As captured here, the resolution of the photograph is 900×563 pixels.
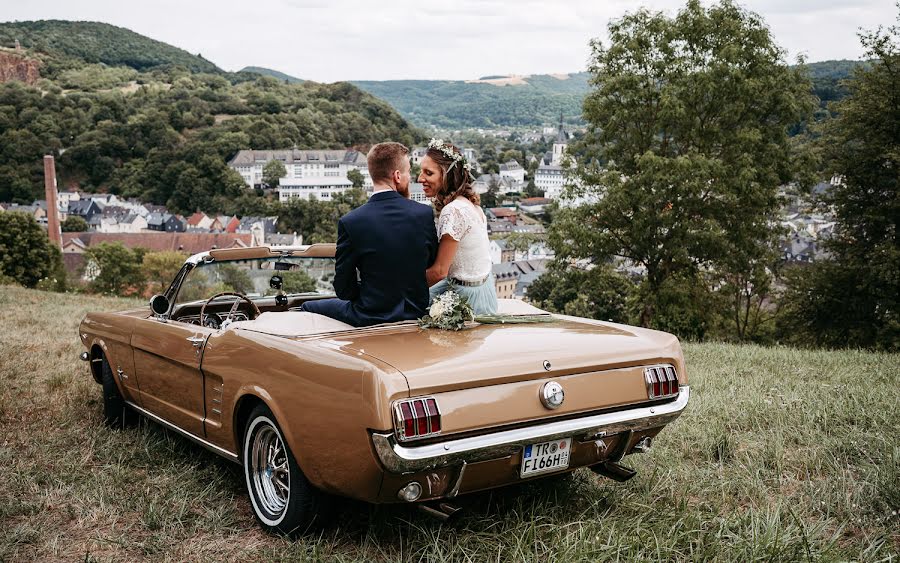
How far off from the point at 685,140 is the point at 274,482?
20982 mm

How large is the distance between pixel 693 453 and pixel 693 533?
159 centimetres

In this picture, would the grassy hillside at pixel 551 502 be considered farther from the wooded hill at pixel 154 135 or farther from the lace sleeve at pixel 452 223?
the wooded hill at pixel 154 135

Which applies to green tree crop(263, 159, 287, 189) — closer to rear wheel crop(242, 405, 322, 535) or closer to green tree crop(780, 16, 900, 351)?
green tree crop(780, 16, 900, 351)

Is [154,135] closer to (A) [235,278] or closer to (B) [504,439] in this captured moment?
(A) [235,278]

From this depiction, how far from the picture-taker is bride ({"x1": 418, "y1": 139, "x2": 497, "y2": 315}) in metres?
4.22

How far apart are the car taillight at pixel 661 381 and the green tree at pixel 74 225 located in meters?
124

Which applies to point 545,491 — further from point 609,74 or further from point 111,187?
point 111,187

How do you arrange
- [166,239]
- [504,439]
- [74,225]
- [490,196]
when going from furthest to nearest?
[490,196], [74,225], [166,239], [504,439]

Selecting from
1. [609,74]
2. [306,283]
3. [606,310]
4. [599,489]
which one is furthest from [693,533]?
[606,310]

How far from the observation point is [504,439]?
3.01 meters

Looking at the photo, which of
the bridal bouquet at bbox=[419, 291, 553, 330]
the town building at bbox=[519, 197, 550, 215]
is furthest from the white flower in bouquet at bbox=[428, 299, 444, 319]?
the town building at bbox=[519, 197, 550, 215]

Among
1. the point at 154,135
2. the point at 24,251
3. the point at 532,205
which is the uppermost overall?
the point at 154,135

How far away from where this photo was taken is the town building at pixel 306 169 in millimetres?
147500

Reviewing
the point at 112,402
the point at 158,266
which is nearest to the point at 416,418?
the point at 112,402
